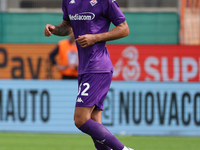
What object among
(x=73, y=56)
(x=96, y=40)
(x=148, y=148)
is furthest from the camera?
(x=73, y=56)

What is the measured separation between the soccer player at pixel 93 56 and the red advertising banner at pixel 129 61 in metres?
8.93

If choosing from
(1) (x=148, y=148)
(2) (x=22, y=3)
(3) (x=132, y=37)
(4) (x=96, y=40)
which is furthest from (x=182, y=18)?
(4) (x=96, y=40)

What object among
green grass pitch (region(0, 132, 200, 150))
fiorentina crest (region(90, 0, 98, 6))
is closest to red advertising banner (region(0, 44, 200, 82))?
green grass pitch (region(0, 132, 200, 150))

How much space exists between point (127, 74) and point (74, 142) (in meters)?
5.06

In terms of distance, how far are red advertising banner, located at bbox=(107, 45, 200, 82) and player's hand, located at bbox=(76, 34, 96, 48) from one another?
29.8 ft

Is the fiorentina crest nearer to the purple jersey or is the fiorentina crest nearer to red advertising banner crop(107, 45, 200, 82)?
the purple jersey

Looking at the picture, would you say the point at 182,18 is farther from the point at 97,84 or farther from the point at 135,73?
the point at 97,84

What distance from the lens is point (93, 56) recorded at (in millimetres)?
6020

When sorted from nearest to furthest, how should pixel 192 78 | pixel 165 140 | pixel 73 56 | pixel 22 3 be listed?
1. pixel 165 140
2. pixel 73 56
3. pixel 192 78
4. pixel 22 3

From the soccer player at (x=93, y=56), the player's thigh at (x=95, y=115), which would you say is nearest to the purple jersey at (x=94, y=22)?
the soccer player at (x=93, y=56)

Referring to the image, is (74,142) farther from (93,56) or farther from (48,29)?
(93,56)

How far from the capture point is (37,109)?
39.9ft

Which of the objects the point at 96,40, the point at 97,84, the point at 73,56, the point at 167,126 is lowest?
the point at 167,126

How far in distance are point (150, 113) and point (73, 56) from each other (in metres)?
2.42
